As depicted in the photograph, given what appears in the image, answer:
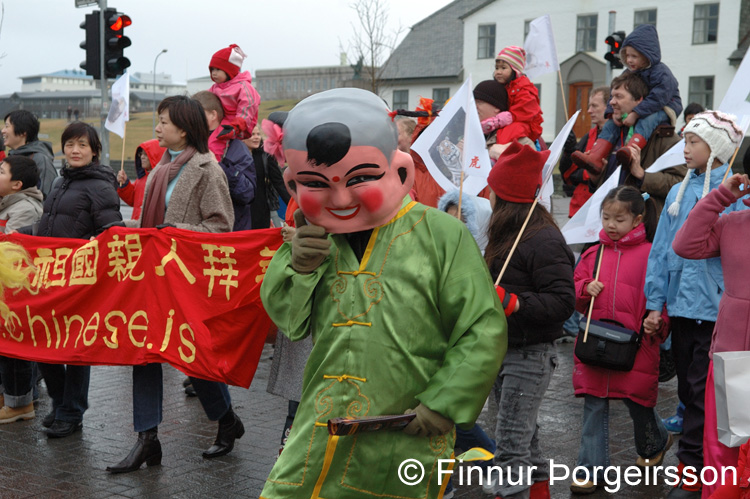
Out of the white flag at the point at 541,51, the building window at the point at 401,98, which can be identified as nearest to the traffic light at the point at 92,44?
the white flag at the point at 541,51

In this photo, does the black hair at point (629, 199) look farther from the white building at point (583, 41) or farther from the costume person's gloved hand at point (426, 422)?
the white building at point (583, 41)

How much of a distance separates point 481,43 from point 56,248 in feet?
157

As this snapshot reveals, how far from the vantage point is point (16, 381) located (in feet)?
21.5

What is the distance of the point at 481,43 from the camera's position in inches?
2035

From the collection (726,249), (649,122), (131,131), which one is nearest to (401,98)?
(131,131)

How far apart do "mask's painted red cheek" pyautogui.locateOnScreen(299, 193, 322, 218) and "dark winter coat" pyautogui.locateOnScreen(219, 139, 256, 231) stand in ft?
13.8

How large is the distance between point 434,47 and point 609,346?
51.3m

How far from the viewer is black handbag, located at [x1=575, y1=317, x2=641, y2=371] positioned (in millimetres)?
5083

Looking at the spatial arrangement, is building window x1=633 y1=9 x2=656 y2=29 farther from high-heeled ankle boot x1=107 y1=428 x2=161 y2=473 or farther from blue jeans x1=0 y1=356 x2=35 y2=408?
high-heeled ankle boot x1=107 y1=428 x2=161 y2=473

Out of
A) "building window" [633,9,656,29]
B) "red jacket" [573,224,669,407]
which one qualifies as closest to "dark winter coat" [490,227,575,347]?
"red jacket" [573,224,669,407]

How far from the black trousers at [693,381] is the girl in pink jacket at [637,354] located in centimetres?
18

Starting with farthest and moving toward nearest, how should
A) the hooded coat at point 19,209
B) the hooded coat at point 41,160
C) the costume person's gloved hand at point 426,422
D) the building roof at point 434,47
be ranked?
the building roof at point 434,47 < the hooded coat at point 41,160 < the hooded coat at point 19,209 < the costume person's gloved hand at point 426,422

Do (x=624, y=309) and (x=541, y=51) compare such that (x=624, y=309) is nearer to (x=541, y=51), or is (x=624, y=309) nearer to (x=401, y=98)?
(x=541, y=51)

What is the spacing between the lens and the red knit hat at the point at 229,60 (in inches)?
324
